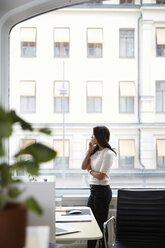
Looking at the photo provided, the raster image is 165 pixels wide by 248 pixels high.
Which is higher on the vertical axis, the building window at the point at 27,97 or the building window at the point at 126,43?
the building window at the point at 126,43

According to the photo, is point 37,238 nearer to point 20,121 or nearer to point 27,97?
point 20,121

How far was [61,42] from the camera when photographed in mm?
5152

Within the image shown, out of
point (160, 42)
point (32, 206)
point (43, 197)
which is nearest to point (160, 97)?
point (160, 42)

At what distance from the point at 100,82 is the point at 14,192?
4238 mm

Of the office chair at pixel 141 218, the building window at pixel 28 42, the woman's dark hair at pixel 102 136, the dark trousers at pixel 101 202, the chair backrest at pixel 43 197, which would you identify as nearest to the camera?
the chair backrest at pixel 43 197

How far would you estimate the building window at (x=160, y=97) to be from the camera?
5203 mm

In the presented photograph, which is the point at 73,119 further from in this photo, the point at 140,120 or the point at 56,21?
the point at 56,21

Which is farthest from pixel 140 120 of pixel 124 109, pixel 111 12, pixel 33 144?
pixel 33 144

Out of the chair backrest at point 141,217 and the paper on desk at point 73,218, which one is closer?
the paper on desk at point 73,218

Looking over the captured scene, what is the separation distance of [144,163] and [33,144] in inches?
166

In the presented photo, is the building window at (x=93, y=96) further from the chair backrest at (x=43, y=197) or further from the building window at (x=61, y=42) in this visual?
the chair backrest at (x=43, y=197)

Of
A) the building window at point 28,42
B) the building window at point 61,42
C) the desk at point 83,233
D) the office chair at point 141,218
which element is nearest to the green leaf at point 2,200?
the desk at point 83,233

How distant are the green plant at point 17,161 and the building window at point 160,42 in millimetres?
4189

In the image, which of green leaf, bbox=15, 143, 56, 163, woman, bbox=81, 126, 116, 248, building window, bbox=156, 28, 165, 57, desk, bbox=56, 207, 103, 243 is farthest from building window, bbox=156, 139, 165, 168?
green leaf, bbox=15, 143, 56, 163
